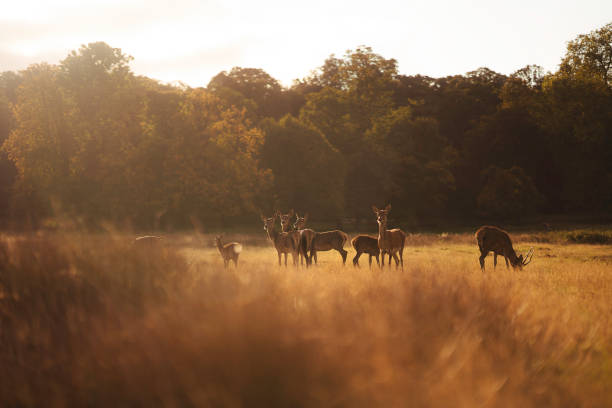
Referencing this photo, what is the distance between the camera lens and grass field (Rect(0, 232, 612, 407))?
3475mm

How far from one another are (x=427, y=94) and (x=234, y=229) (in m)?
39.5

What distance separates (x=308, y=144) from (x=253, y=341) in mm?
41913

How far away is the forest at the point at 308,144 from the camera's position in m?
34.8

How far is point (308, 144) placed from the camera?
45.1 m

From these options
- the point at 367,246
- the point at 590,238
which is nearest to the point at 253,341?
the point at 367,246

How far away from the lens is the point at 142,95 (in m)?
36.6

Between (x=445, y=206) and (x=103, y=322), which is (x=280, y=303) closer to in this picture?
(x=103, y=322)

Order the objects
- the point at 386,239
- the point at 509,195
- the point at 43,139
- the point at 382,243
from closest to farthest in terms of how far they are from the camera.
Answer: the point at 382,243 → the point at 386,239 → the point at 43,139 → the point at 509,195

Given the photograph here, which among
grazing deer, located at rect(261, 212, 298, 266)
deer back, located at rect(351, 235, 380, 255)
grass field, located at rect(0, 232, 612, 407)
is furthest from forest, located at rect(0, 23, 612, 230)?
grass field, located at rect(0, 232, 612, 407)

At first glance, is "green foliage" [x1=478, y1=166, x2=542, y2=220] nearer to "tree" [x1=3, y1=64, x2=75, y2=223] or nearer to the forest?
the forest

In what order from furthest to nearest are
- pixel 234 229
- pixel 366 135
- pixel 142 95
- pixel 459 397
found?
pixel 366 135
pixel 234 229
pixel 142 95
pixel 459 397

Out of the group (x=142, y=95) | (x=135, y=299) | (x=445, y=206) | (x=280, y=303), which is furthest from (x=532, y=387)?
(x=445, y=206)

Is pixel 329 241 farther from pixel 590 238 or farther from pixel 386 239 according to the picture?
pixel 590 238

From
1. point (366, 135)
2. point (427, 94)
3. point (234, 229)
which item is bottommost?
point (234, 229)
